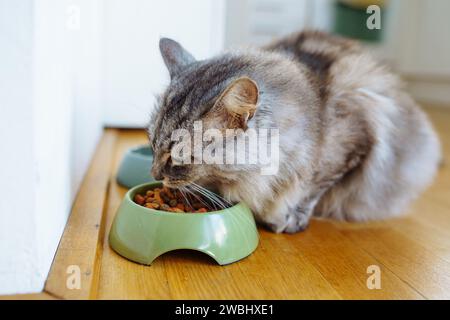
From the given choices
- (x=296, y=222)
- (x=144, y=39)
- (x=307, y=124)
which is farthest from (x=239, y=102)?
(x=144, y=39)

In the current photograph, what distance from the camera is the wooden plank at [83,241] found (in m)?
0.99

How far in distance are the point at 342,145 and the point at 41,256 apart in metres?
0.87

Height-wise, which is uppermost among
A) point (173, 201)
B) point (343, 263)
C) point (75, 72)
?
point (75, 72)

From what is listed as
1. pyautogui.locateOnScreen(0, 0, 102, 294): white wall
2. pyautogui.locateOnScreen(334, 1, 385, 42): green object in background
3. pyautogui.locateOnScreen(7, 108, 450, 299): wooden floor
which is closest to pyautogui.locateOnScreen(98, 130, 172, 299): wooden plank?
pyautogui.locateOnScreen(7, 108, 450, 299): wooden floor

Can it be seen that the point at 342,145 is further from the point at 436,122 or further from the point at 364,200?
the point at 436,122

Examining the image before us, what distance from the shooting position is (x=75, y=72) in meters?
1.55

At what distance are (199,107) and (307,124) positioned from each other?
322mm

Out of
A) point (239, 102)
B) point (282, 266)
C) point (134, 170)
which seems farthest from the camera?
Answer: point (134, 170)

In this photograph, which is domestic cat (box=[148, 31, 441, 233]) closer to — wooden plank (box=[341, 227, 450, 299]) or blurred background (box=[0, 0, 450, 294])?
wooden plank (box=[341, 227, 450, 299])

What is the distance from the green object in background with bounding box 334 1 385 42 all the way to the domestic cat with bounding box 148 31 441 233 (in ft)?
9.89

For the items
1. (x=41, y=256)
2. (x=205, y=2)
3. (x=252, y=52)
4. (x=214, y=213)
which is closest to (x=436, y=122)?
(x=205, y=2)

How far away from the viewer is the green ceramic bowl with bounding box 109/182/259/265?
1.14m

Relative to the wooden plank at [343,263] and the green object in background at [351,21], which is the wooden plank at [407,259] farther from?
the green object in background at [351,21]

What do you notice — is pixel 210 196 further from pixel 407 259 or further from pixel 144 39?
pixel 144 39
